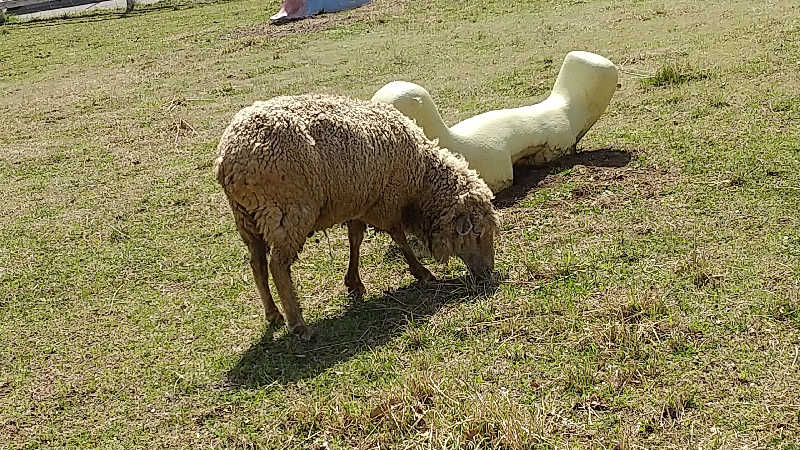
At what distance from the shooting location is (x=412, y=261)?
582cm

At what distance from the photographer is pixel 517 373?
4.40 m

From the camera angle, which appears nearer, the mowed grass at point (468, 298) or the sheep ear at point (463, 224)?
the mowed grass at point (468, 298)

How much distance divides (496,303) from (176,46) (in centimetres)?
1385

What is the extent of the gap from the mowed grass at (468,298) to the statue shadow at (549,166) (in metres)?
0.03

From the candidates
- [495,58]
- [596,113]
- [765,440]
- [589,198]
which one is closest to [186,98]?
[495,58]

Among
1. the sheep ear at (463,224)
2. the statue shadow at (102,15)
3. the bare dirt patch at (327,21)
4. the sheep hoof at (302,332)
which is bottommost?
the sheep hoof at (302,332)

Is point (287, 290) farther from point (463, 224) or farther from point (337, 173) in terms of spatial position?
point (463, 224)

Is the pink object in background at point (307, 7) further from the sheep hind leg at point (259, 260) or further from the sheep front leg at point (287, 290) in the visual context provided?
the sheep front leg at point (287, 290)

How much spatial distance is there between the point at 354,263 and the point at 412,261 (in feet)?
1.39

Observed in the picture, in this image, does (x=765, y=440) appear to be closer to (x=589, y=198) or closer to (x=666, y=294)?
(x=666, y=294)

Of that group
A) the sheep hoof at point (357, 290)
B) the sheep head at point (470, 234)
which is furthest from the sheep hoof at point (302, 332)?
the sheep head at point (470, 234)

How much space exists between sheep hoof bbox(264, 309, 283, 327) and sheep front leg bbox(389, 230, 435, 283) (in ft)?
3.23

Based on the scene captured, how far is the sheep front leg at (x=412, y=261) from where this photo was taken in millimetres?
5816

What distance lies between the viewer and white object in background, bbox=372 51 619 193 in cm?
673
